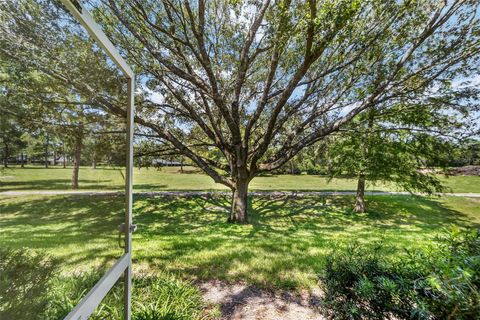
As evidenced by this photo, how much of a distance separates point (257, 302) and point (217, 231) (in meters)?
3.20

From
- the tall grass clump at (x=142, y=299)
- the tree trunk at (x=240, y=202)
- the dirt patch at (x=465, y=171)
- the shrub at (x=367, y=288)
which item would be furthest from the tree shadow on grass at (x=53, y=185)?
the dirt patch at (x=465, y=171)

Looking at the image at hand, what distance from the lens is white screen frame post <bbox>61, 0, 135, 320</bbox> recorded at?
1.10 m

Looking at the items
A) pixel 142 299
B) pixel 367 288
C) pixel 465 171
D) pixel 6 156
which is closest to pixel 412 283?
pixel 367 288

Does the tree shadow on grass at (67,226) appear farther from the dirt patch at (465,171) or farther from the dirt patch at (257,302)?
the dirt patch at (465,171)

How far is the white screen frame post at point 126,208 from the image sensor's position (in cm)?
110

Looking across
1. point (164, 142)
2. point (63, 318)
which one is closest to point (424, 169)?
point (164, 142)

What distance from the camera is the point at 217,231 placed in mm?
5520

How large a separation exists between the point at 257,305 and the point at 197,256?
1384 millimetres

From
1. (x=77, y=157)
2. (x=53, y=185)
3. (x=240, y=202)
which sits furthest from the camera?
(x=240, y=202)

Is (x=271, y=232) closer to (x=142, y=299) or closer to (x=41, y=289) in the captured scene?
(x=142, y=299)

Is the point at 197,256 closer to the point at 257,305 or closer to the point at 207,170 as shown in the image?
the point at 257,305

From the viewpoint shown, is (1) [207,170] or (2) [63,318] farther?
(1) [207,170]

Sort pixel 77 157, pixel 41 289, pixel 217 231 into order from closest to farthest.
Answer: pixel 41 289 → pixel 77 157 → pixel 217 231

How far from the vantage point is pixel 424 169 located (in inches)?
268
